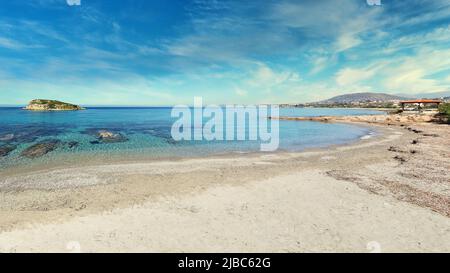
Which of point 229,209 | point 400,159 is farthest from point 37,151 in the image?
point 400,159

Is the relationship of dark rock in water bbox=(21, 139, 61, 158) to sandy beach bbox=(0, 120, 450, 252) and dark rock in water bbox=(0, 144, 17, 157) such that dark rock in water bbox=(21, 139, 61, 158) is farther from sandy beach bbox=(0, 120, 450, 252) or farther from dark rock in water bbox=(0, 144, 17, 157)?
sandy beach bbox=(0, 120, 450, 252)

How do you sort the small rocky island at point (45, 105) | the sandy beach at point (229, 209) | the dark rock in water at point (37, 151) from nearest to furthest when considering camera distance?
1. the sandy beach at point (229, 209)
2. the dark rock in water at point (37, 151)
3. the small rocky island at point (45, 105)

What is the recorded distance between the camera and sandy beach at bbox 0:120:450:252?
9492 mm

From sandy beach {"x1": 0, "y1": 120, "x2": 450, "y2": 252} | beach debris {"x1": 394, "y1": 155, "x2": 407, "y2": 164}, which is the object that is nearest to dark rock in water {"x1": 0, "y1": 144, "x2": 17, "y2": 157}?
sandy beach {"x1": 0, "y1": 120, "x2": 450, "y2": 252}

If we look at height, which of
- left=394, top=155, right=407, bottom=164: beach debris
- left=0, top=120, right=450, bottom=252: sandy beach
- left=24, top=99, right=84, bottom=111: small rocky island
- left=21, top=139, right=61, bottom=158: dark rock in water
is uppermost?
left=24, top=99, right=84, bottom=111: small rocky island

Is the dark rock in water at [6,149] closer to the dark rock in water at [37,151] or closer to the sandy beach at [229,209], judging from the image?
the dark rock in water at [37,151]

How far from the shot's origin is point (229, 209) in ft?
41.3

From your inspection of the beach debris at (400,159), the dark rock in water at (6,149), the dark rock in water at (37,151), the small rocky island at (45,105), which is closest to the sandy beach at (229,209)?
the beach debris at (400,159)

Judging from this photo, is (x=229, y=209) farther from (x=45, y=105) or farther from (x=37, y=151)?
(x=45, y=105)

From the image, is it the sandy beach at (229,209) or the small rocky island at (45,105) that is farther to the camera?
the small rocky island at (45,105)

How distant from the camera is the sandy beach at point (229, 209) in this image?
9492mm
